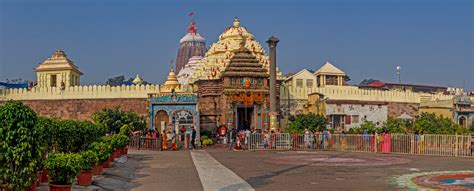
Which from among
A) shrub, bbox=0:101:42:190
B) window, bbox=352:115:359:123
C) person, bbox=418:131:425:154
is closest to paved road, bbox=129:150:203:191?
shrub, bbox=0:101:42:190

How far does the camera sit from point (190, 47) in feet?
232

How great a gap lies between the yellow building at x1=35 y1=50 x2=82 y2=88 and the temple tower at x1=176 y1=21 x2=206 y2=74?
27.2 meters

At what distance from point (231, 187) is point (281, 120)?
26.6 metres

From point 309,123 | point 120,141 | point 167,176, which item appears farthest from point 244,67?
point 167,176

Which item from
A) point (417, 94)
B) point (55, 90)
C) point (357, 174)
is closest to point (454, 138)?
point (357, 174)

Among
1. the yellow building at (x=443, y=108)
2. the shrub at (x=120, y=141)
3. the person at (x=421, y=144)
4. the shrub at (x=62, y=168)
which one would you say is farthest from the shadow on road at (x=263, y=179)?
the yellow building at (x=443, y=108)

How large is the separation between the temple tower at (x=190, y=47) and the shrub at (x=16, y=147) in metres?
60.9

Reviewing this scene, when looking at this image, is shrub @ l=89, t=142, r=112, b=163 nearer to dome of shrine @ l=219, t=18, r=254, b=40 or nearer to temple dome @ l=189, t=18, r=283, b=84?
temple dome @ l=189, t=18, r=283, b=84

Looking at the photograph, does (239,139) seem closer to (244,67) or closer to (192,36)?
(244,67)

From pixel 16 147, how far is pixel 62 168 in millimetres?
1309

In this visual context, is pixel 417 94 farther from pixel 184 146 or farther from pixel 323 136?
pixel 184 146

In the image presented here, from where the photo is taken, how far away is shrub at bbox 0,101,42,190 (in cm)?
856

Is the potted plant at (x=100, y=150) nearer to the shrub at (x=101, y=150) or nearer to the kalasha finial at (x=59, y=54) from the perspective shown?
the shrub at (x=101, y=150)

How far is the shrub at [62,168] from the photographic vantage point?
982cm
